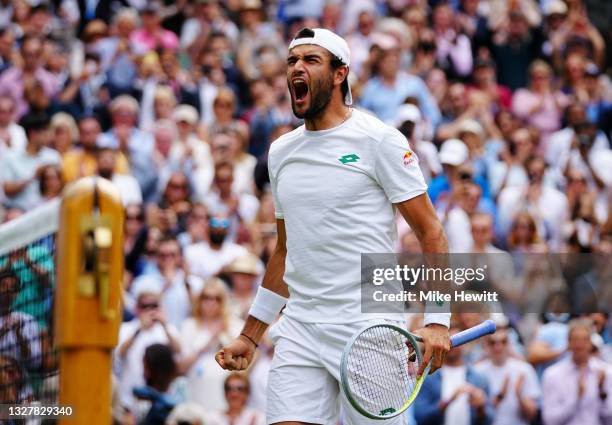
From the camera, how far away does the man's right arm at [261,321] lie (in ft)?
21.1

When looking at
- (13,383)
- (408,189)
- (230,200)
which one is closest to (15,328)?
(13,383)

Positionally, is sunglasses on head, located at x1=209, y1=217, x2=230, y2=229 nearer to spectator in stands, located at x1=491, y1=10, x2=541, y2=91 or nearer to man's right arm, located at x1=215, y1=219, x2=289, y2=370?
man's right arm, located at x1=215, y1=219, x2=289, y2=370

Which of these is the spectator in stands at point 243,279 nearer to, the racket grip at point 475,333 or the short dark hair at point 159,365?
the short dark hair at point 159,365

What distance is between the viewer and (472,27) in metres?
17.8

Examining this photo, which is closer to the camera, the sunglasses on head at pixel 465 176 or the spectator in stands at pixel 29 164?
the spectator in stands at pixel 29 164

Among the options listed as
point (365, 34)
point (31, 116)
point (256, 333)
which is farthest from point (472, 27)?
point (256, 333)

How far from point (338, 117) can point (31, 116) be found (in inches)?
313

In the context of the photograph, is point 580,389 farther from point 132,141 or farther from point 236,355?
point 132,141

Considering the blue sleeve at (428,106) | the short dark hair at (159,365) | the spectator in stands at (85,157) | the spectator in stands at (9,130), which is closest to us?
the short dark hair at (159,365)

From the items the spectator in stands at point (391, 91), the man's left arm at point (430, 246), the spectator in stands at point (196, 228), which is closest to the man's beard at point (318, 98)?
the man's left arm at point (430, 246)

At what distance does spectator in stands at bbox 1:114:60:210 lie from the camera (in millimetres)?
12773

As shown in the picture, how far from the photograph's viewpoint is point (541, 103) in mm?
15953

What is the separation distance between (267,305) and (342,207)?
0.73 m

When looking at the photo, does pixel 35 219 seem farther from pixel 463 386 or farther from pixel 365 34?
pixel 365 34
